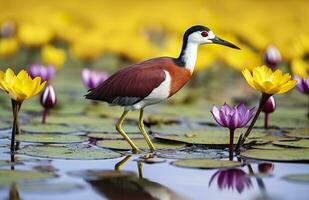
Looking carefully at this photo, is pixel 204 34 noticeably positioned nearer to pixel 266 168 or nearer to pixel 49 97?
pixel 266 168

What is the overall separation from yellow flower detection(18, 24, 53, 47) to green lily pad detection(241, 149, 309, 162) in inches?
250

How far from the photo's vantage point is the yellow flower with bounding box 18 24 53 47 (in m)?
11.1

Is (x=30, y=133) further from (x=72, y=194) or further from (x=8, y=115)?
(x=72, y=194)

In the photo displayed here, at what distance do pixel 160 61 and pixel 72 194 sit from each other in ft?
5.85

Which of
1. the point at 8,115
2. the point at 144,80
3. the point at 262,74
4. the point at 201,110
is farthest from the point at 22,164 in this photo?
the point at 201,110

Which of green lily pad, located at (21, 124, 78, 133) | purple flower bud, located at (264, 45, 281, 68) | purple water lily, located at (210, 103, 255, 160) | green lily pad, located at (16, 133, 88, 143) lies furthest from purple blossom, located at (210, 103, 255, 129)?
purple flower bud, located at (264, 45, 281, 68)

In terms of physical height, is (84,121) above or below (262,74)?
below

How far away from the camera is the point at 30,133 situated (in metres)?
6.29

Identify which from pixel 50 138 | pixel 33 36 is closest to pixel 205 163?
pixel 50 138

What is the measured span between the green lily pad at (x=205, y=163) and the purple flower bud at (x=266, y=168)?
0.15 meters

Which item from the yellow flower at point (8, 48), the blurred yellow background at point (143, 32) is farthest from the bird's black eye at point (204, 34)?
the yellow flower at point (8, 48)

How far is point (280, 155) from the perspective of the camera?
5.30 metres

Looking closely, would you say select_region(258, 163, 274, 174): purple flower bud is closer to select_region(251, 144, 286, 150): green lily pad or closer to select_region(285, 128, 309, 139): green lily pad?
select_region(251, 144, 286, 150): green lily pad

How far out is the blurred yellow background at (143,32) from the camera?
9914 millimetres
